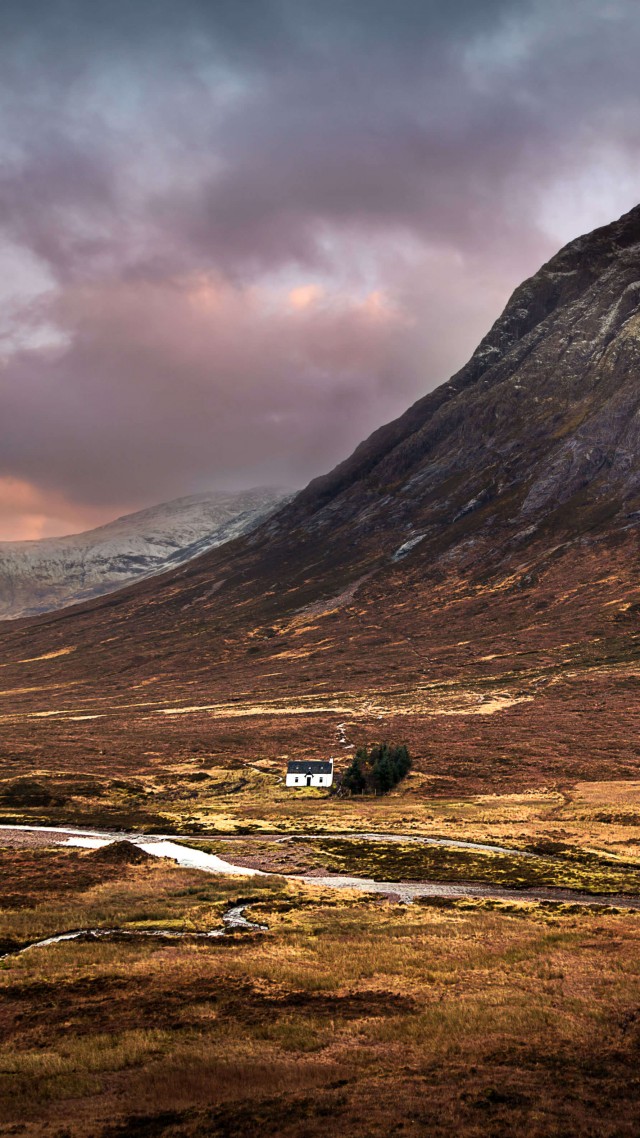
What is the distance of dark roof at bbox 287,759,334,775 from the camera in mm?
127188

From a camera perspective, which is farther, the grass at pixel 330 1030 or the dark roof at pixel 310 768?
the dark roof at pixel 310 768

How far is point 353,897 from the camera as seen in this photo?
55750mm

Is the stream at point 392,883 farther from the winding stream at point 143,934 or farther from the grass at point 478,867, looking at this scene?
the grass at point 478,867

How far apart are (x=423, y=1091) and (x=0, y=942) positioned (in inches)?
1171

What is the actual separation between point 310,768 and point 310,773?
87 centimetres

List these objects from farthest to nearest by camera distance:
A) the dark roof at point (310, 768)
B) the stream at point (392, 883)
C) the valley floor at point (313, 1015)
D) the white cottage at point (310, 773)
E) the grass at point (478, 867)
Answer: the dark roof at point (310, 768) < the white cottage at point (310, 773) < the grass at point (478, 867) < the stream at point (392, 883) < the valley floor at point (313, 1015)

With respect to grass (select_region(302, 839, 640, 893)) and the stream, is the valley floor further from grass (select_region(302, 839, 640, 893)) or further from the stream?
grass (select_region(302, 839, 640, 893))

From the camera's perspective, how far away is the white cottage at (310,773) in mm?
126125

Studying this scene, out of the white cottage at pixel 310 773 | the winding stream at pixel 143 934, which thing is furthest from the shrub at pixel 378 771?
the winding stream at pixel 143 934

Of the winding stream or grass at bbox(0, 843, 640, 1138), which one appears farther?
the winding stream

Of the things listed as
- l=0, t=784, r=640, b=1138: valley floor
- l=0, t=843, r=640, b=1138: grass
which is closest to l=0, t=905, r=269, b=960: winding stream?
l=0, t=784, r=640, b=1138: valley floor

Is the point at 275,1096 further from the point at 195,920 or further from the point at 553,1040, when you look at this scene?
the point at 195,920

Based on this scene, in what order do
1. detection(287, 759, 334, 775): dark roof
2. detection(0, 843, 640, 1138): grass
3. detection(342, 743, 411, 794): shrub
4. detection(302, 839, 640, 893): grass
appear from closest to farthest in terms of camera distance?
detection(0, 843, 640, 1138): grass → detection(302, 839, 640, 893): grass → detection(342, 743, 411, 794): shrub → detection(287, 759, 334, 775): dark roof

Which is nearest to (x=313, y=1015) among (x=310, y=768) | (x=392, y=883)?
(x=392, y=883)
